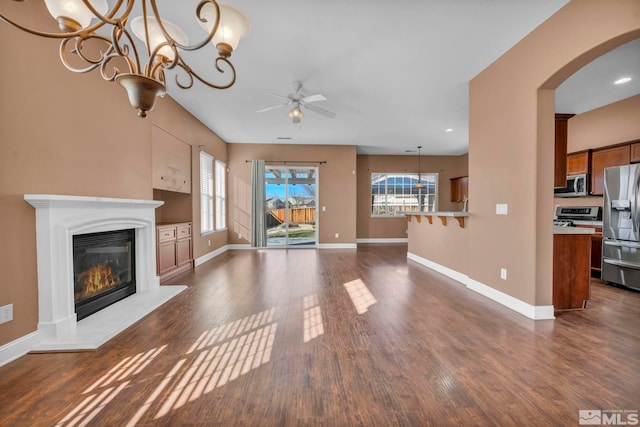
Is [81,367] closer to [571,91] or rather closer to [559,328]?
[559,328]

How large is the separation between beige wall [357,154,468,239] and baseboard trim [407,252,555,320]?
425 cm

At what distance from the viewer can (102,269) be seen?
9.96 feet

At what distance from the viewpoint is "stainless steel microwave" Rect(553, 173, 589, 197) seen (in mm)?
4590

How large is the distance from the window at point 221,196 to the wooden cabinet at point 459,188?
22.9 ft

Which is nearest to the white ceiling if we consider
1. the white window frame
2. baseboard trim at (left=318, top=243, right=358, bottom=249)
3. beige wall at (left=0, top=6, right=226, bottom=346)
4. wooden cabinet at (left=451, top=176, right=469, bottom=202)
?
beige wall at (left=0, top=6, right=226, bottom=346)

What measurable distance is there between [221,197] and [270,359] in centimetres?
575

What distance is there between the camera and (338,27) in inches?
106

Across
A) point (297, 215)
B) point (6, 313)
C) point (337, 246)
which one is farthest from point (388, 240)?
point (6, 313)

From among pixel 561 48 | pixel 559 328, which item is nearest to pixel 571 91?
pixel 561 48

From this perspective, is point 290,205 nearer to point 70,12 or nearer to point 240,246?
point 240,246

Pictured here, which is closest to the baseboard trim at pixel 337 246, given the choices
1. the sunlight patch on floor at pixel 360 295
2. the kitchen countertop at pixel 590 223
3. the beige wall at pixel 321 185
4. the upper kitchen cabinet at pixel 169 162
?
the beige wall at pixel 321 185

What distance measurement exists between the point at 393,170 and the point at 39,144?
8310 mm

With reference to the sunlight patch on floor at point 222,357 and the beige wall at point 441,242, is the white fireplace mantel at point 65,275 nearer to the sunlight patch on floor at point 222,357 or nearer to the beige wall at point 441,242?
the sunlight patch on floor at point 222,357

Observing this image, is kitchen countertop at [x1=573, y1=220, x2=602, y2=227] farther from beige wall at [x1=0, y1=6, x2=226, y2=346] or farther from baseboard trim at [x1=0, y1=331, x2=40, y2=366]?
baseboard trim at [x1=0, y1=331, x2=40, y2=366]
